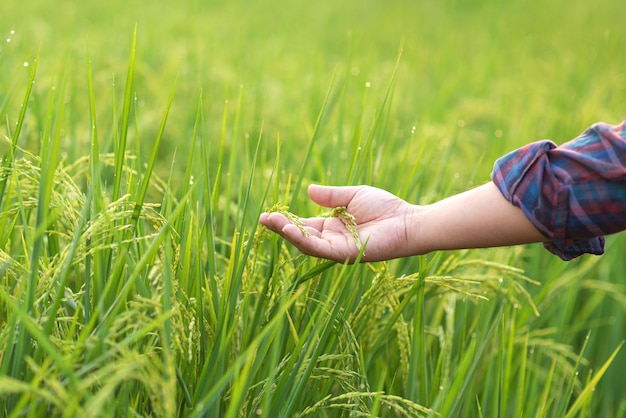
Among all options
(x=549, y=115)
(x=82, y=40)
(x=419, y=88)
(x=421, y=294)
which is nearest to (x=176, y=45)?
(x=82, y=40)

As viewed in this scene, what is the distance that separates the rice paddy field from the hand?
0.04m

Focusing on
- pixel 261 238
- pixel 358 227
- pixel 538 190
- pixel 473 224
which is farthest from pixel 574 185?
pixel 261 238

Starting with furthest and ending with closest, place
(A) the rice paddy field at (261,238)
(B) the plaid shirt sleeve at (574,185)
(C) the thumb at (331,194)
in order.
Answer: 1. (C) the thumb at (331,194)
2. (B) the plaid shirt sleeve at (574,185)
3. (A) the rice paddy field at (261,238)

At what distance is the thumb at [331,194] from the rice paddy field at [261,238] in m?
0.04

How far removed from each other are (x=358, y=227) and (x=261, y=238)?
0.20 meters

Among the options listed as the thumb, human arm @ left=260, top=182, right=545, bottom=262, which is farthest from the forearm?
the thumb

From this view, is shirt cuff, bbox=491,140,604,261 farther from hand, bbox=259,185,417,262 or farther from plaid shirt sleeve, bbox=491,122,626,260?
hand, bbox=259,185,417,262

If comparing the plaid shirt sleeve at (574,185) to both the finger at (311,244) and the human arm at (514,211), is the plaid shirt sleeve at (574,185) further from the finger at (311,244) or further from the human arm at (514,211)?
the finger at (311,244)

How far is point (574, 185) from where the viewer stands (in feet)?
3.69

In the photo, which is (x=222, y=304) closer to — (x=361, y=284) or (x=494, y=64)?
(x=361, y=284)

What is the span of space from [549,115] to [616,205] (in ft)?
6.88

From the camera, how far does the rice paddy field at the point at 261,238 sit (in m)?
0.96

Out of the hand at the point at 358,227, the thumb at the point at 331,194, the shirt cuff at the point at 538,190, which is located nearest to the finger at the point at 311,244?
the hand at the point at 358,227

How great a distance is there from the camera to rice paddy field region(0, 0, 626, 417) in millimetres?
958
